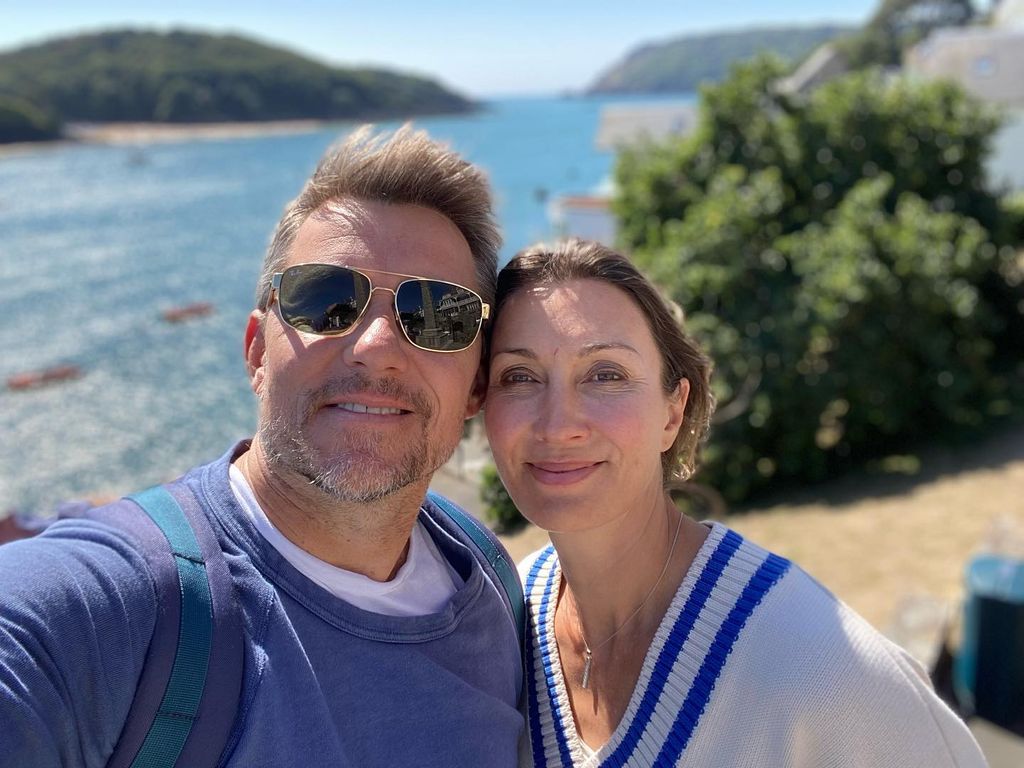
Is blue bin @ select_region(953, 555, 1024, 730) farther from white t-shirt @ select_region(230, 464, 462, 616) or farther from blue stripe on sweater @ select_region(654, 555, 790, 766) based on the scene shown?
white t-shirt @ select_region(230, 464, 462, 616)

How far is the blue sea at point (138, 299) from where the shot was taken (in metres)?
20.2

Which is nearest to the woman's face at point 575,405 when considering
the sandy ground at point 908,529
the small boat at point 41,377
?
the sandy ground at point 908,529

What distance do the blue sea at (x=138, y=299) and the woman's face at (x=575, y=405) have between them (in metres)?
0.44

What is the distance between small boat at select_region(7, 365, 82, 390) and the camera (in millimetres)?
25250

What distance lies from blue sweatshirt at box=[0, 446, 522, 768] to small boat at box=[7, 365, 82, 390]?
2684cm

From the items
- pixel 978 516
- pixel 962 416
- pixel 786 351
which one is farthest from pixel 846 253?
pixel 978 516

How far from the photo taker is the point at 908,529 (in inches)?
359

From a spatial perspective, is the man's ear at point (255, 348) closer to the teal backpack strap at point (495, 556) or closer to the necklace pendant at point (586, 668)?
the teal backpack strap at point (495, 556)

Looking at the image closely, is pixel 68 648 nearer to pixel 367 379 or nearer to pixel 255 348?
pixel 367 379

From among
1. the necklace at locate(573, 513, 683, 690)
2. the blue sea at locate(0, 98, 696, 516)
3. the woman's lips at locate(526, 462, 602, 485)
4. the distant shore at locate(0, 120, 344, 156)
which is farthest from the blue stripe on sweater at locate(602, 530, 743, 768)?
the distant shore at locate(0, 120, 344, 156)

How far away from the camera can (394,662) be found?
5.34 feet

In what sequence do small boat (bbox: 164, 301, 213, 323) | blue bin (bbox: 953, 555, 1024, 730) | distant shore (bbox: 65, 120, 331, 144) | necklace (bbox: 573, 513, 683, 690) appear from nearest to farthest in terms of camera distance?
necklace (bbox: 573, 513, 683, 690)
blue bin (bbox: 953, 555, 1024, 730)
small boat (bbox: 164, 301, 213, 323)
distant shore (bbox: 65, 120, 331, 144)

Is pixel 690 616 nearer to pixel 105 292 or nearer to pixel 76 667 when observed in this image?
pixel 76 667

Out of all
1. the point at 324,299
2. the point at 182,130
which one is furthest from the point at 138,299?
the point at 182,130
